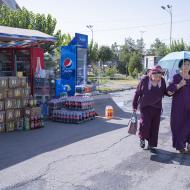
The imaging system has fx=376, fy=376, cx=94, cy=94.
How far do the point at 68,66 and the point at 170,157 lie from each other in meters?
9.38

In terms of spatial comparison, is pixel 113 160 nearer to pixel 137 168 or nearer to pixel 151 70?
pixel 137 168

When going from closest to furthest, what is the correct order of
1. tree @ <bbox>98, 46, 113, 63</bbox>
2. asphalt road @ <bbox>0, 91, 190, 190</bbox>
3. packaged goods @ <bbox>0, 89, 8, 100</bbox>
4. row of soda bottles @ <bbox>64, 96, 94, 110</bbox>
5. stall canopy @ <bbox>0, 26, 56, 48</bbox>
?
1. asphalt road @ <bbox>0, 91, 190, 190</bbox>
2. packaged goods @ <bbox>0, 89, 8, 100</bbox>
3. row of soda bottles @ <bbox>64, 96, 94, 110</bbox>
4. stall canopy @ <bbox>0, 26, 56, 48</bbox>
5. tree @ <bbox>98, 46, 113, 63</bbox>

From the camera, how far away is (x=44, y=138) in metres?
8.95

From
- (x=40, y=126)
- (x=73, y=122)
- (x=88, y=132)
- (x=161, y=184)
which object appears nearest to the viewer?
(x=161, y=184)

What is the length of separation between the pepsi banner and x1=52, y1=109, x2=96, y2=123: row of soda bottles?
3.98 m

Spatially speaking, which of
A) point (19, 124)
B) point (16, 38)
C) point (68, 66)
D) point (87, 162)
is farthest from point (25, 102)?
point (68, 66)

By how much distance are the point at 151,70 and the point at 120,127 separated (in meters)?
3.60

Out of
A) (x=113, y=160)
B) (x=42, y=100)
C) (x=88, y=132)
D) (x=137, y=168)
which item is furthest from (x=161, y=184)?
(x=42, y=100)

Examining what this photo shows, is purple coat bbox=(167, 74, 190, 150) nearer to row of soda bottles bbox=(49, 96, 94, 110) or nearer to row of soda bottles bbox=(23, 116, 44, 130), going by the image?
row of soda bottles bbox=(23, 116, 44, 130)

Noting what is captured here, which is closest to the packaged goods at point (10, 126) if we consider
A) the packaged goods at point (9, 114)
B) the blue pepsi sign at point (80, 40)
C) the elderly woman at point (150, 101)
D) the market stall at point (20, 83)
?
the market stall at point (20, 83)

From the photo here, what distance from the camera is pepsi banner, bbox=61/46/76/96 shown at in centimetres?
1566

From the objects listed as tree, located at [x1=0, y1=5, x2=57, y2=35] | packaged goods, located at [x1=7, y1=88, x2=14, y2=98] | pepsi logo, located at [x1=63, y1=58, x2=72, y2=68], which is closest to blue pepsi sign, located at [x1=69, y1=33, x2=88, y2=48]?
pepsi logo, located at [x1=63, y1=58, x2=72, y2=68]

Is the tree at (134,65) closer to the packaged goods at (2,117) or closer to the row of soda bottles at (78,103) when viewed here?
the row of soda bottles at (78,103)

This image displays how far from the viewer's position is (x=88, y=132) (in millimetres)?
9742
